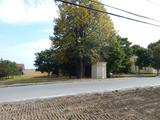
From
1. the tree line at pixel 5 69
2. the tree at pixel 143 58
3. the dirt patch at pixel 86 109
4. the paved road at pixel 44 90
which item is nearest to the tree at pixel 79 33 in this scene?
the tree line at pixel 5 69

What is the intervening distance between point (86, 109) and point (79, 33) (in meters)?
32.5

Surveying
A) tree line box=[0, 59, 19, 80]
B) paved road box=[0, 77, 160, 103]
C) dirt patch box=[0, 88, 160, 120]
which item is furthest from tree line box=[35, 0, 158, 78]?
dirt patch box=[0, 88, 160, 120]

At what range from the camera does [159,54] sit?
83312 mm

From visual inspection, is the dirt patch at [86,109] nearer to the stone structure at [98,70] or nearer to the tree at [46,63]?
the stone structure at [98,70]

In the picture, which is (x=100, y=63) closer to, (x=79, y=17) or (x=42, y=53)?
(x=79, y=17)

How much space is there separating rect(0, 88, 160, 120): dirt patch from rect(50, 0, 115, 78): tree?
27.7 metres

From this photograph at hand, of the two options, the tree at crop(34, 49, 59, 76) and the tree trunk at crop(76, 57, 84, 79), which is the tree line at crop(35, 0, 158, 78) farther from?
the tree at crop(34, 49, 59, 76)

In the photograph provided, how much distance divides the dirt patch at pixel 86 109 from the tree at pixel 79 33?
27664 millimetres

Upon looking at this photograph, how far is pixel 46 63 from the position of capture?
62.9 meters

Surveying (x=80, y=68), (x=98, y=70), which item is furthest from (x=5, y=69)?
(x=98, y=70)

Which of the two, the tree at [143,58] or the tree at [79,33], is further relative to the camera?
the tree at [143,58]

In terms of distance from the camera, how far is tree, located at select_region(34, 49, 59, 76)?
5978 centimetres

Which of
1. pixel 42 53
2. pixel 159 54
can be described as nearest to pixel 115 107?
pixel 42 53

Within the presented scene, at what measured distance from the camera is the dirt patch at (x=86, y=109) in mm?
13398
